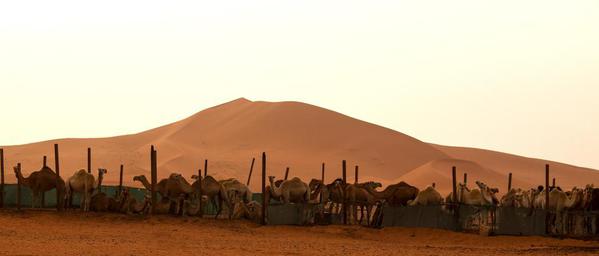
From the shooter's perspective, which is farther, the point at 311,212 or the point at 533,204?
the point at 311,212

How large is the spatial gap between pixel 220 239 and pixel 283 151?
87.2 metres

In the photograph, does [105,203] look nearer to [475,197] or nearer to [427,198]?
[427,198]

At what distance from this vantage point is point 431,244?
104 feet

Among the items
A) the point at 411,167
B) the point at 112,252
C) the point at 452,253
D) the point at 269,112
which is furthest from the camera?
the point at 269,112

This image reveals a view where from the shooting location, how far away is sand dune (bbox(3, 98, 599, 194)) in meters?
106

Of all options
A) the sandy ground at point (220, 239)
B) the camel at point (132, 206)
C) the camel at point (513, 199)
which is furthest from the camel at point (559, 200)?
the camel at point (132, 206)

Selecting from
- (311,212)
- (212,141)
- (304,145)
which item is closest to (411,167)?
(304,145)

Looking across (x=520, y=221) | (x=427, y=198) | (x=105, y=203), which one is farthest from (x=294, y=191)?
(x=520, y=221)

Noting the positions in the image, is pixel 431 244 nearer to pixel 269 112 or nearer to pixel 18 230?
pixel 18 230

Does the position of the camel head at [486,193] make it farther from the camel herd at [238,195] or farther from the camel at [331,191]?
the camel at [331,191]

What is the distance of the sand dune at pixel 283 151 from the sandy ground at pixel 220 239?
188ft

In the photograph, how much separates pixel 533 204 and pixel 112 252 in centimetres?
1648

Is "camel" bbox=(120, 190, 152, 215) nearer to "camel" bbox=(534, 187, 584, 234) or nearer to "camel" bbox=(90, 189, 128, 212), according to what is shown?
"camel" bbox=(90, 189, 128, 212)

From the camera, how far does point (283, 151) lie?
117812 mm
